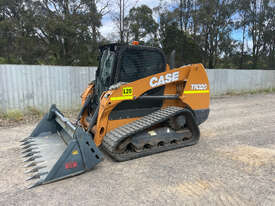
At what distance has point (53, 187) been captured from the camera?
3.00m

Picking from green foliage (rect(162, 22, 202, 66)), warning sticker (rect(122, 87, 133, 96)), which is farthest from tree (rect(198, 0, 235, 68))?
warning sticker (rect(122, 87, 133, 96))

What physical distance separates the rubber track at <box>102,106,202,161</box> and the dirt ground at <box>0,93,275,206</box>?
0.12 m

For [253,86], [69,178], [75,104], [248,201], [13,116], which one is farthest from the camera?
[253,86]

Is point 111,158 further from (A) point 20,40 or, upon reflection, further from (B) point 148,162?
(A) point 20,40

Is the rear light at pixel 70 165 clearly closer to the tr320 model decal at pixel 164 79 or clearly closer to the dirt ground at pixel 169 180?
the dirt ground at pixel 169 180

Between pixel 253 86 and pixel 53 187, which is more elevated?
pixel 253 86

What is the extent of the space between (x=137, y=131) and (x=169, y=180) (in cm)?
99

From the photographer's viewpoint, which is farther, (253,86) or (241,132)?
(253,86)

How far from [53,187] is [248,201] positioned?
8.27 ft

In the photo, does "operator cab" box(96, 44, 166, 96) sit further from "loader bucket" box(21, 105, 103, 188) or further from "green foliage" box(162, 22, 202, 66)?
"green foliage" box(162, 22, 202, 66)

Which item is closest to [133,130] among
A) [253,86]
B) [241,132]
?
[241,132]

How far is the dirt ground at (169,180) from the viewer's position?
9.03 ft

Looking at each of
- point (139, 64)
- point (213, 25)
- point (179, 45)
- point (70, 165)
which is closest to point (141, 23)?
point (179, 45)

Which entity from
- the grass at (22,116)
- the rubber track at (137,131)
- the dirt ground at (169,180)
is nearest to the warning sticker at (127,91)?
the rubber track at (137,131)
